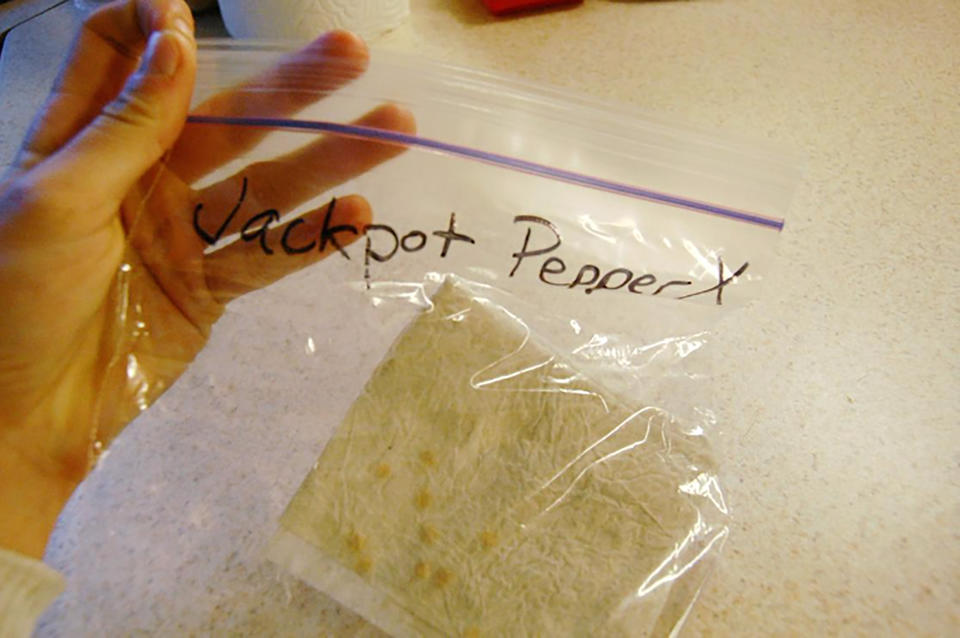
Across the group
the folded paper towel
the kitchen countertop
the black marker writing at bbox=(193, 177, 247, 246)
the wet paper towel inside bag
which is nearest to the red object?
the kitchen countertop

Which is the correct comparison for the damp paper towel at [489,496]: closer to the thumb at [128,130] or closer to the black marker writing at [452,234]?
the black marker writing at [452,234]

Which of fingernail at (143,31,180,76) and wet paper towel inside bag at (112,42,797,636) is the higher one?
fingernail at (143,31,180,76)

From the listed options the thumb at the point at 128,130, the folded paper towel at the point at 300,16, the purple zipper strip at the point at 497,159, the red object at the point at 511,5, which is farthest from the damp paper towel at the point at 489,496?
the red object at the point at 511,5

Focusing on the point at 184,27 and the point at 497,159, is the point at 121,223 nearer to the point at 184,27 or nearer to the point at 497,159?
the point at 184,27

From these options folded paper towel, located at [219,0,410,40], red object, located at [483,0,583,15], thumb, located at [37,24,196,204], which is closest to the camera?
thumb, located at [37,24,196,204]

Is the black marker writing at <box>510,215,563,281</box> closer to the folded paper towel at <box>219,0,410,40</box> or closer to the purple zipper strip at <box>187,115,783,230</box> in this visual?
the purple zipper strip at <box>187,115,783,230</box>

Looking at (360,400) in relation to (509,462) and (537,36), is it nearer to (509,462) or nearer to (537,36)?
(509,462)
